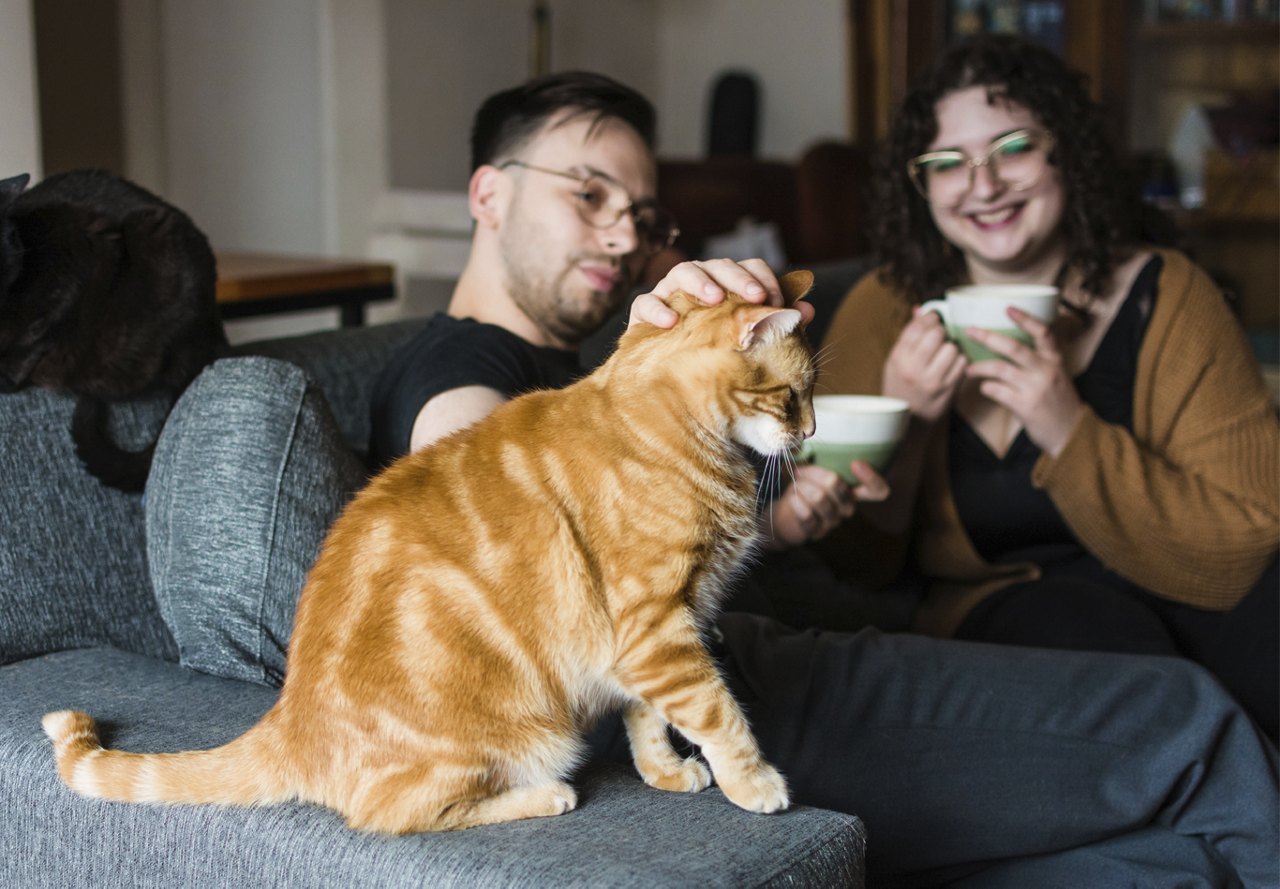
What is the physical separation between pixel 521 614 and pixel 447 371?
1.49ft

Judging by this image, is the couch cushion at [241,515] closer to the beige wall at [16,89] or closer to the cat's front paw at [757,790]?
the cat's front paw at [757,790]

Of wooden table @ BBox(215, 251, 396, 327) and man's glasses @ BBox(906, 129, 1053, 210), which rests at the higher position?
man's glasses @ BBox(906, 129, 1053, 210)

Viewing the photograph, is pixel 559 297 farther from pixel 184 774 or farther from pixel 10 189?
pixel 184 774

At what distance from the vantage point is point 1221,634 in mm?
1694

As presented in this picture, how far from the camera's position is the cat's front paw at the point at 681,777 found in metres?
1.05

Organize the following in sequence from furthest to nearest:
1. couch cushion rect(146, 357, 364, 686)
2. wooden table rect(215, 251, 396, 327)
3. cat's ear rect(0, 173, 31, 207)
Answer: wooden table rect(215, 251, 396, 327) → cat's ear rect(0, 173, 31, 207) → couch cushion rect(146, 357, 364, 686)

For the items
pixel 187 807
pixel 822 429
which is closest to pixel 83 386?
pixel 187 807

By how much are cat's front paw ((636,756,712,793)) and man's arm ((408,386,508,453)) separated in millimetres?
403

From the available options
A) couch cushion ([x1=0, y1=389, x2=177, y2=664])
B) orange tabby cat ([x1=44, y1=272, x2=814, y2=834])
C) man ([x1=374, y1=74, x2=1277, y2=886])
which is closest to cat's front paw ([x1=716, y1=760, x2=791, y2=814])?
orange tabby cat ([x1=44, y1=272, x2=814, y2=834])

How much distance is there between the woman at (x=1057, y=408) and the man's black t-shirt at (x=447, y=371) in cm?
50

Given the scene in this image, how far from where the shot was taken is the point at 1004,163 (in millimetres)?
1817

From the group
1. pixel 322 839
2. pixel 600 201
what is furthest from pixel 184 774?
pixel 600 201

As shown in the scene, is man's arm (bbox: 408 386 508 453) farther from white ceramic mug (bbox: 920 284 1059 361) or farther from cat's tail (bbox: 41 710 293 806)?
white ceramic mug (bbox: 920 284 1059 361)

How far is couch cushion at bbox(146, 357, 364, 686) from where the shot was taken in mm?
1210
